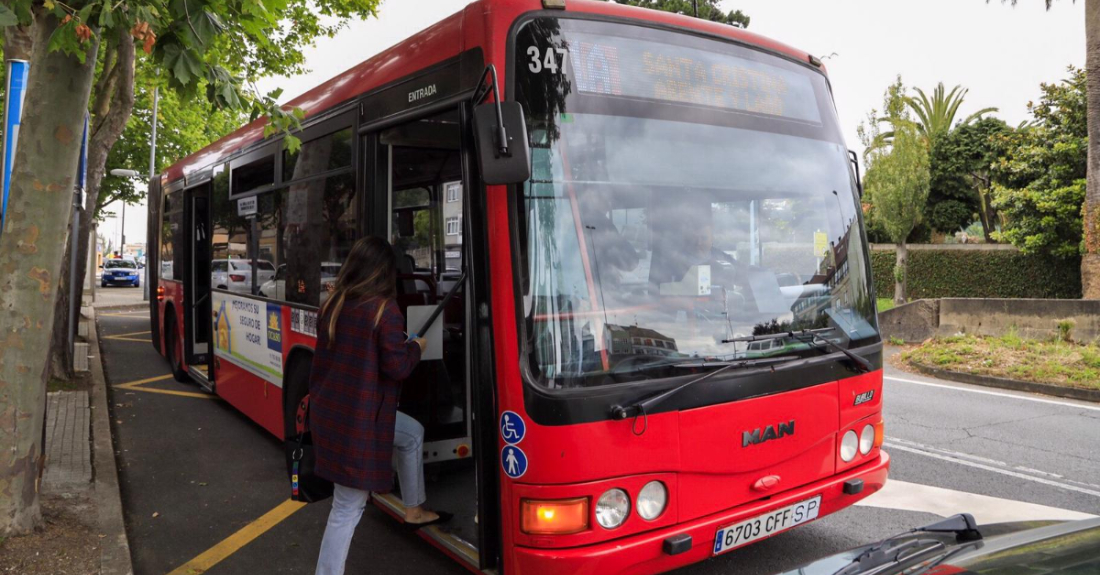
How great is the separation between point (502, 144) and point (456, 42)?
0.92 metres

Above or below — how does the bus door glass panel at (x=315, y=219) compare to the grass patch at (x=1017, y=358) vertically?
above

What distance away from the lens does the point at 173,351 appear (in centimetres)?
1073

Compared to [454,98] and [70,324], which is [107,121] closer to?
[70,324]

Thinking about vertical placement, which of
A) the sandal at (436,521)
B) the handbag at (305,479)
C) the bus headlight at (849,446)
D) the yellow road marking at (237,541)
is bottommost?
the yellow road marking at (237,541)

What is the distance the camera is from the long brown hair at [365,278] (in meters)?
3.69

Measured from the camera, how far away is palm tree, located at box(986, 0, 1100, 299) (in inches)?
605

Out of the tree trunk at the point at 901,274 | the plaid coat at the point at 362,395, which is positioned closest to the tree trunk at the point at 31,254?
the plaid coat at the point at 362,395

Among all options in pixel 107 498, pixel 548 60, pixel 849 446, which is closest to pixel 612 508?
pixel 849 446

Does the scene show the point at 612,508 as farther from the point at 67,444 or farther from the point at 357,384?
the point at 67,444

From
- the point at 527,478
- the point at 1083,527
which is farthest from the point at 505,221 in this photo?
the point at 1083,527

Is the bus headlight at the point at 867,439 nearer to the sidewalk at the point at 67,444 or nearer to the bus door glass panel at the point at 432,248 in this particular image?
the bus door glass panel at the point at 432,248

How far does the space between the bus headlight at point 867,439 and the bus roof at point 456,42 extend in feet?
6.53

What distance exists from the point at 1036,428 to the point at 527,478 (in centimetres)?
701

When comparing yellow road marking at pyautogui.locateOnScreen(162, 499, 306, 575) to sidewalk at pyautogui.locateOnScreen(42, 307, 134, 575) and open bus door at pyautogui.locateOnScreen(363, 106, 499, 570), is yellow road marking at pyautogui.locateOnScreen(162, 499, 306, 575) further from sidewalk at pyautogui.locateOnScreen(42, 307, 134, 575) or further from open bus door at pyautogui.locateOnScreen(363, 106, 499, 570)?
open bus door at pyautogui.locateOnScreen(363, 106, 499, 570)
